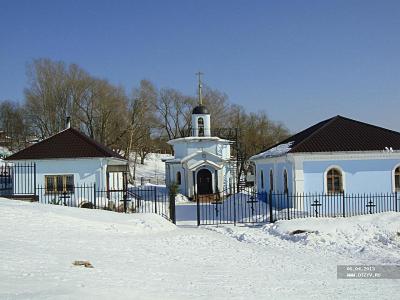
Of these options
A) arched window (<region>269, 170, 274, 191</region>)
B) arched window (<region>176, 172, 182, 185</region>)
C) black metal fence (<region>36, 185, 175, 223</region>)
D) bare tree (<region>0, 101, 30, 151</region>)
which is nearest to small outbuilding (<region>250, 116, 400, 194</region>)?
arched window (<region>269, 170, 274, 191</region>)

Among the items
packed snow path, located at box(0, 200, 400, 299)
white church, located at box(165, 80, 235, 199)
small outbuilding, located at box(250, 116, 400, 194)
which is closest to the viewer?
packed snow path, located at box(0, 200, 400, 299)

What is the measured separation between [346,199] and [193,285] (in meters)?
14.1

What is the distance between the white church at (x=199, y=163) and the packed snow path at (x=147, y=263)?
18.1 meters

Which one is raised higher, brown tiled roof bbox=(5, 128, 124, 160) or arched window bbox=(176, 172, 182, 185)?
brown tiled roof bbox=(5, 128, 124, 160)

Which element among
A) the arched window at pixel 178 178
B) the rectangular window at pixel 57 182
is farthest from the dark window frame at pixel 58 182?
the arched window at pixel 178 178

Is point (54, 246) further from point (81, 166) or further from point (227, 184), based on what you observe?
point (227, 184)

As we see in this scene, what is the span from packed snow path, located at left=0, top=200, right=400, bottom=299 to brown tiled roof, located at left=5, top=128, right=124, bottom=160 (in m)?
9.36

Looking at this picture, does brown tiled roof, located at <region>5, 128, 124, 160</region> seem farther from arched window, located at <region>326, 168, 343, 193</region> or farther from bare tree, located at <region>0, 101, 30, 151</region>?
bare tree, located at <region>0, 101, 30, 151</region>

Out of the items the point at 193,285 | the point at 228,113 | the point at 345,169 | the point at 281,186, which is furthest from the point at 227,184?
the point at 193,285

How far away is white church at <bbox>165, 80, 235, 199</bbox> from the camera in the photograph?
34.3 metres

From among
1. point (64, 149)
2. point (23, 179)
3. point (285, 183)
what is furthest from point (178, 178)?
point (285, 183)

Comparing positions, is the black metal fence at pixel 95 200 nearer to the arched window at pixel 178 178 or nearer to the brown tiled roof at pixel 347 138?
the brown tiled roof at pixel 347 138

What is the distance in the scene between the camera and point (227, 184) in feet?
124

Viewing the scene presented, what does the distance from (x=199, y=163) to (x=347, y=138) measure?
13736 millimetres
